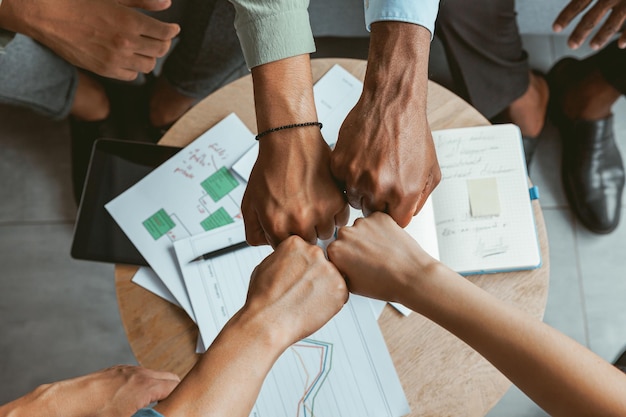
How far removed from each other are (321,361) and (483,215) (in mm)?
345

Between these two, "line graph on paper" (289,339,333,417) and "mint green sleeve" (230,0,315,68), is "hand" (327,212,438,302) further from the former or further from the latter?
"mint green sleeve" (230,0,315,68)

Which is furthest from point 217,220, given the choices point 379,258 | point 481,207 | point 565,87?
point 565,87

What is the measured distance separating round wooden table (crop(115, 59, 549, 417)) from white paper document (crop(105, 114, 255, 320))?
0.20 ft

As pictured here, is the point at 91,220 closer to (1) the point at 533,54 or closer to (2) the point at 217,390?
(2) the point at 217,390

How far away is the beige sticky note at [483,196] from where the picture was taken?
85 cm

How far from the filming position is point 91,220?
2.88ft

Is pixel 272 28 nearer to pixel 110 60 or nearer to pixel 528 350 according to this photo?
pixel 110 60

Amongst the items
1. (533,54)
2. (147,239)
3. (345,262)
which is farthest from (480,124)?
(533,54)

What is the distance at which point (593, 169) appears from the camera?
4.50 ft

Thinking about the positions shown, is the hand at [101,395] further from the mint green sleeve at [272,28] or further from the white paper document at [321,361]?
the mint green sleeve at [272,28]

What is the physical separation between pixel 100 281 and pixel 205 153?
2.13ft

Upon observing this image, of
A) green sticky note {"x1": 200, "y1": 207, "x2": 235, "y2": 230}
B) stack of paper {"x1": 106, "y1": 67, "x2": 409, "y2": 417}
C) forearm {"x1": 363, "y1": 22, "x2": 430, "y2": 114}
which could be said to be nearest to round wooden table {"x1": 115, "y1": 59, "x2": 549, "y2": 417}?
stack of paper {"x1": 106, "y1": 67, "x2": 409, "y2": 417}

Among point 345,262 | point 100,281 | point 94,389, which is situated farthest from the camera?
point 100,281

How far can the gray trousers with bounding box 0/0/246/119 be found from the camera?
3.35 ft
